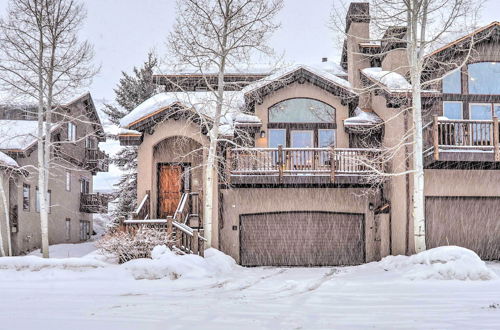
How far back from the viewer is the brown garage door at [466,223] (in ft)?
65.9

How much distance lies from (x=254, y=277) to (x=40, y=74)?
35.8 feet

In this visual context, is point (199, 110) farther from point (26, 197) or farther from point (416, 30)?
point (26, 197)

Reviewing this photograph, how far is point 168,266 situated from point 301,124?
33.0ft

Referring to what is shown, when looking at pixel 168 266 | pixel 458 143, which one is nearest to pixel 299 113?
pixel 458 143

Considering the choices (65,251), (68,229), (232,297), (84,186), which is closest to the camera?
(232,297)

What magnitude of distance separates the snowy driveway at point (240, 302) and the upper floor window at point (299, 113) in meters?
8.66

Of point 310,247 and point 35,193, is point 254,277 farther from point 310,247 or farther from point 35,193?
point 35,193

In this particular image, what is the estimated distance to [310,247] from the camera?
75.0 feet

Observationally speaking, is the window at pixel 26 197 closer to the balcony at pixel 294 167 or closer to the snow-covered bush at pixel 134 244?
the snow-covered bush at pixel 134 244

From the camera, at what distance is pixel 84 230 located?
121 feet

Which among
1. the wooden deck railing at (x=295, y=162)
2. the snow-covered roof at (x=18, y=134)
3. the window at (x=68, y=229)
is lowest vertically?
the window at (x=68, y=229)

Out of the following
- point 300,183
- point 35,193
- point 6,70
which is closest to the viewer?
point 6,70

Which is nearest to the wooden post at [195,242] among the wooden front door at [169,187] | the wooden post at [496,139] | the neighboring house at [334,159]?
the neighboring house at [334,159]

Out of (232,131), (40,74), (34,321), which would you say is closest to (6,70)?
(40,74)
